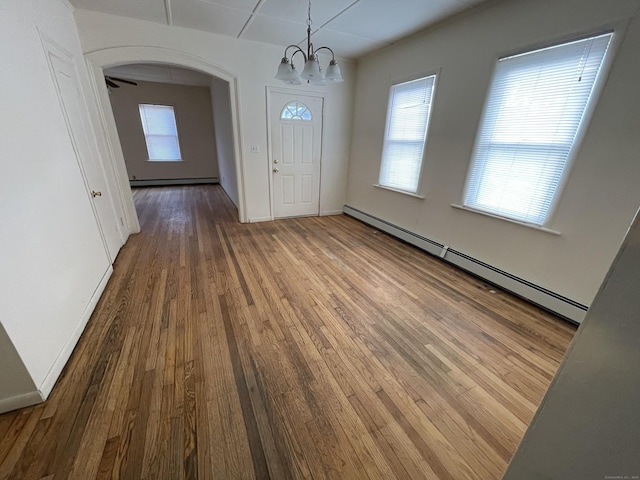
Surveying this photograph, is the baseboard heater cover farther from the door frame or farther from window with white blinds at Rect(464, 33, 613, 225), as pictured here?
window with white blinds at Rect(464, 33, 613, 225)

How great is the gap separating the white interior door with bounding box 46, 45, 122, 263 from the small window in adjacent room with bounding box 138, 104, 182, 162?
204 inches

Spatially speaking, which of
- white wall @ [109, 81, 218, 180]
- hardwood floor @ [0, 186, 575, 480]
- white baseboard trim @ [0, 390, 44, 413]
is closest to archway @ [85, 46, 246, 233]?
hardwood floor @ [0, 186, 575, 480]

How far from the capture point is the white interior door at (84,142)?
233 centimetres

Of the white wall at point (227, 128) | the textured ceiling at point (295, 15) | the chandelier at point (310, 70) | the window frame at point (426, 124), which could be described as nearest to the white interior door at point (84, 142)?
the textured ceiling at point (295, 15)

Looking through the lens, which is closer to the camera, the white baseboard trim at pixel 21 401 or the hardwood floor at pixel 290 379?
the hardwood floor at pixel 290 379

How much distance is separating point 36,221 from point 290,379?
1.88 metres

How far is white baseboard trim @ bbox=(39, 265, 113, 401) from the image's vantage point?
1482 millimetres

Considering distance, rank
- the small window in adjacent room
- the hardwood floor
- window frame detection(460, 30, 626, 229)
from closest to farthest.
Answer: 1. the hardwood floor
2. window frame detection(460, 30, 626, 229)
3. the small window in adjacent room

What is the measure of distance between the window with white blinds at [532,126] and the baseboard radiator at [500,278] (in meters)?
0.61

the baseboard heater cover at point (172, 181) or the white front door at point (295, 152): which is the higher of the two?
the white front door at point (295, 152)

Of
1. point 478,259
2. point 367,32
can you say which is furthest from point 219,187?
point 478,259

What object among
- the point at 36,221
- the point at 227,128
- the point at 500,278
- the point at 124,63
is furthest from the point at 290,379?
the point at 227,128

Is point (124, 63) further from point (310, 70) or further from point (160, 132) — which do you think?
point (160, 132)

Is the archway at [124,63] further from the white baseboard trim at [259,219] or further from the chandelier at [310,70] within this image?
the chandelier at [310,70]
